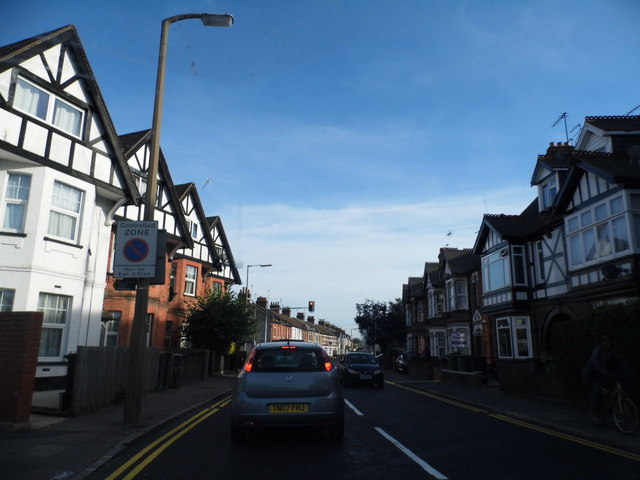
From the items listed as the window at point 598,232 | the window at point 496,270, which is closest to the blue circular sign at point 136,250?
the window at point 598,232

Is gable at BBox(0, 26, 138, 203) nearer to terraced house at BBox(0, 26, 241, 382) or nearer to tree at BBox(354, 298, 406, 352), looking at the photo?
terraced house at BBox(0, 26, 241, 382)

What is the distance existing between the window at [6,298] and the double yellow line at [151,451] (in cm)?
664

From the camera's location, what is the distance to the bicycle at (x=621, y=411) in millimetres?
8844

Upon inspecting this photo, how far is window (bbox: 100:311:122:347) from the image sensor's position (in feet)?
67.1

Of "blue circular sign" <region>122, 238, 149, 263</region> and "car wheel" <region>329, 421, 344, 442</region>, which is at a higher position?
"blue circular sign" <region>122, 238, 149, 263</region>

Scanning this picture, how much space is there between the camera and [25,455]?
6918mm

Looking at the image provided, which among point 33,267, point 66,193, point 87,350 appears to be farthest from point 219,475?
point 66,193

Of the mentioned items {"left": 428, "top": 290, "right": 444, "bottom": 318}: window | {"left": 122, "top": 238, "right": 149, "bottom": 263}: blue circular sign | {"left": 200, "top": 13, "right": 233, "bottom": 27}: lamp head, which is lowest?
{"left": 122, "top": 238, "right": 149, "bottom": 263}: blue circular sign

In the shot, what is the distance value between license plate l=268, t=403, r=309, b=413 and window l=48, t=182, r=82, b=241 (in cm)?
1088

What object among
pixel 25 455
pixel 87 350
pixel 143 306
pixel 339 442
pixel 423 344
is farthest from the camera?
pixel 423 344

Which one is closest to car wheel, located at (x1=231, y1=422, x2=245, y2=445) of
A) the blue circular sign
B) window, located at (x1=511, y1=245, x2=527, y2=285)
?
the blue circular sign

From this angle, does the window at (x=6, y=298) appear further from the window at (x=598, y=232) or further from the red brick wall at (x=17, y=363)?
the window at (x=598, y=232)

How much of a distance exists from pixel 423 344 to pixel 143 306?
128 ft

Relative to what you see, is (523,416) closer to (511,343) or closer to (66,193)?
(511,343)
